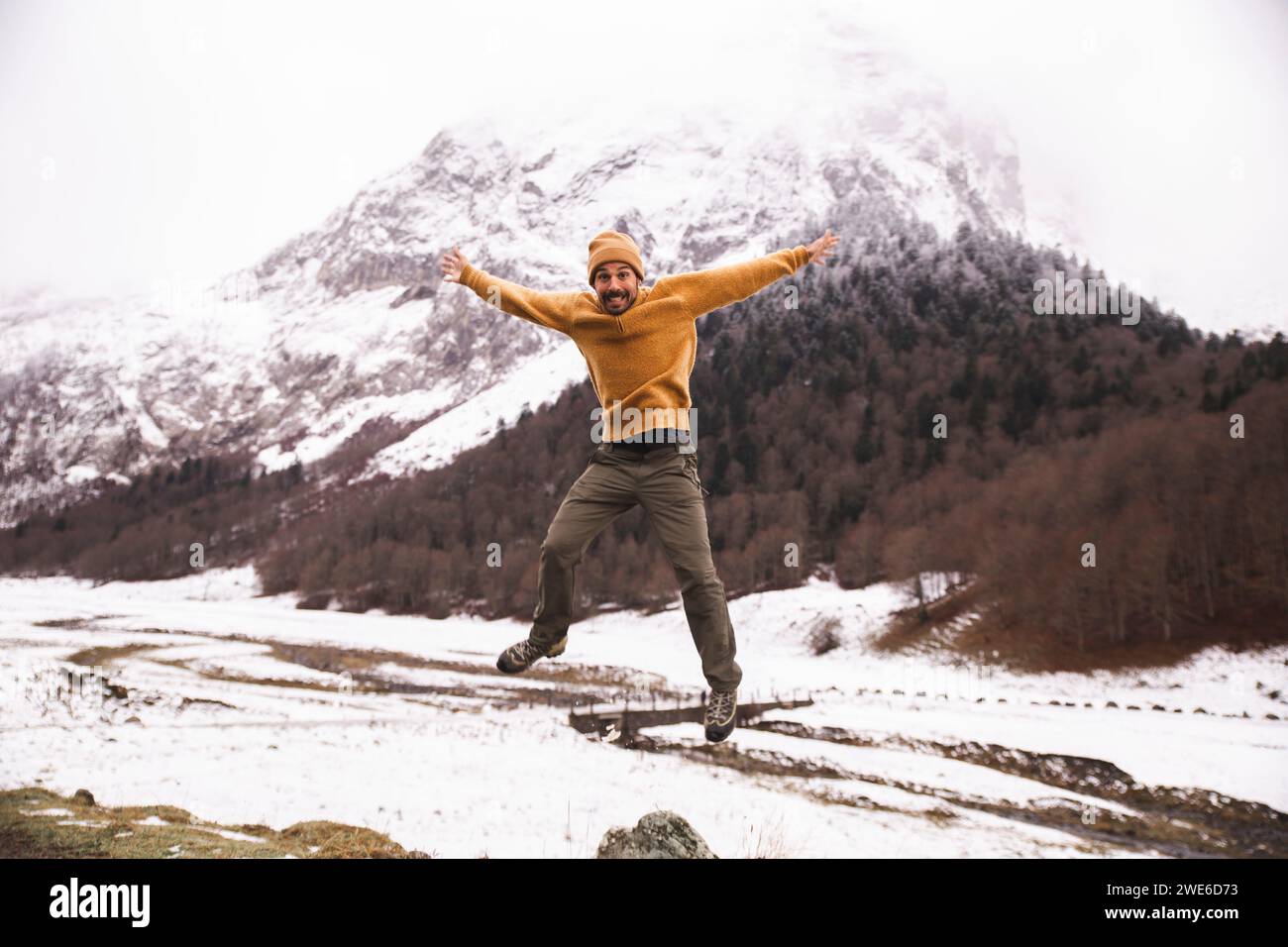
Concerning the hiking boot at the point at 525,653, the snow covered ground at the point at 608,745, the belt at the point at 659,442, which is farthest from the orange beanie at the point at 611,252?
the snow covered ground at the point at 608,745

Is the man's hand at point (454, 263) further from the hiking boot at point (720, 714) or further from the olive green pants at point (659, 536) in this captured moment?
the hiking boot at point (720, 714)

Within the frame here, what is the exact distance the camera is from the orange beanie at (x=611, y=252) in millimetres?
4484

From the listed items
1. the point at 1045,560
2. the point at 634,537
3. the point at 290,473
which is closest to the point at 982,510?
the point at 1045,560

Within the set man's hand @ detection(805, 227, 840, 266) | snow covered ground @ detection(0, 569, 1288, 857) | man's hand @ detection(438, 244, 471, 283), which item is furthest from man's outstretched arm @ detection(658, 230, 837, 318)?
snow covered ground @ detection(0, 569, 1288, 857)

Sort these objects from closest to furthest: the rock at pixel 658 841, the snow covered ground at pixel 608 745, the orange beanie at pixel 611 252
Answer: the orange beanie at pixel 611 252
the rock at pixel 658 841
the snow covered ground at pixel 608 745

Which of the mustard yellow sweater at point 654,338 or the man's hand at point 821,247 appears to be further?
the man's hand at point 821,247

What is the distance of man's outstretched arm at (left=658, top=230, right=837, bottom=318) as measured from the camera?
4.54 meters

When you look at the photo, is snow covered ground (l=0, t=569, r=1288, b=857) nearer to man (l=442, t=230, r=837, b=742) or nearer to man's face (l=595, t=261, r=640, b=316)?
man (l=442, t=230, r=837, b=742)

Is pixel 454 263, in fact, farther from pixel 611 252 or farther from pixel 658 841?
pixel 658 841

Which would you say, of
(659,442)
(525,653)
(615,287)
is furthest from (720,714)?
(615,287)

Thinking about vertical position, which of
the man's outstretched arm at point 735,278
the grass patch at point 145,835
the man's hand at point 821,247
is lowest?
the grass patch at point 145,835

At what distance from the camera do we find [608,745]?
23844 mm

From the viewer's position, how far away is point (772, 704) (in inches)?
1291
